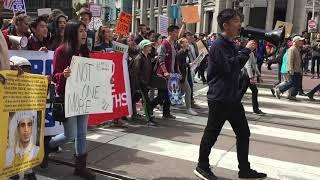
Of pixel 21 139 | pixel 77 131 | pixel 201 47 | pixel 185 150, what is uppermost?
pixel 201 47

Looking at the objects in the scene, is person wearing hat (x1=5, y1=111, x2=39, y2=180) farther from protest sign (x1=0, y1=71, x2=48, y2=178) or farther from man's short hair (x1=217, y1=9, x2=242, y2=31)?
man's short hair (x1=217, y1=9, x2=242, y2=31)

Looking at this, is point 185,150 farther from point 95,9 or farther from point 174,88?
point 95,9

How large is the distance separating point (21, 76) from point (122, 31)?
8.83 metres

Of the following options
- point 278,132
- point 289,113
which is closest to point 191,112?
point 278,132

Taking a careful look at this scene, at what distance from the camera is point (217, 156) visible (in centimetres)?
682

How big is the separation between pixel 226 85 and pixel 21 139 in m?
2.24

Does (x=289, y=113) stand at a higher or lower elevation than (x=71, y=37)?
lower

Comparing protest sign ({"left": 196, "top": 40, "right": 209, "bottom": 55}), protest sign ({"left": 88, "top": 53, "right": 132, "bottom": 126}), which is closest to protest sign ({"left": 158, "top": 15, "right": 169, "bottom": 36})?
protest sign ({"left": 196, "top": 40, "right": 209, "bottom": 55})

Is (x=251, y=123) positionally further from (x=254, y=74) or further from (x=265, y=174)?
(x=265, y=174)

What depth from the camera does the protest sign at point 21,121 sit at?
434cm

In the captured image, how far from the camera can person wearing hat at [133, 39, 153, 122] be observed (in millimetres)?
8766

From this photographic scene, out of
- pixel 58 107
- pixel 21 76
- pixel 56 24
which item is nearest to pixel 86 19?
pixel 56 24

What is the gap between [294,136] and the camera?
861cm

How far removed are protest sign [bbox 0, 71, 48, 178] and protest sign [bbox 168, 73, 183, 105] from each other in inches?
188
